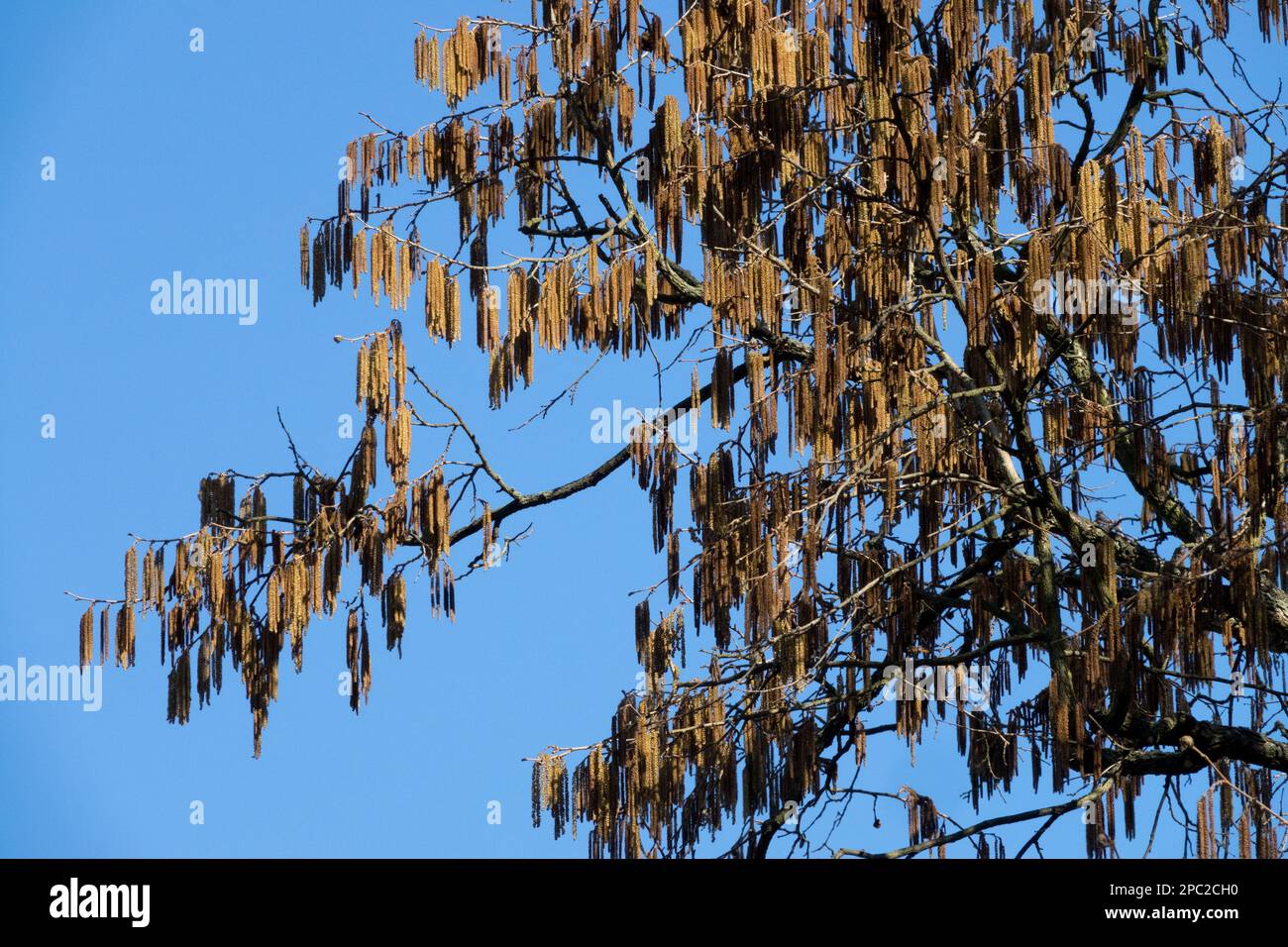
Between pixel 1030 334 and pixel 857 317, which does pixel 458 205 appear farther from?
pixel 1030 334

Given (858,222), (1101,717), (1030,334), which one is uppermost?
(858,222)

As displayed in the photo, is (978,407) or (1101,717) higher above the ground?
(978,407)

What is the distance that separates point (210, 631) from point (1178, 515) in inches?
176

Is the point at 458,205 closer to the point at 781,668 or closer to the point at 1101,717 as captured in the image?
the point at 781,668

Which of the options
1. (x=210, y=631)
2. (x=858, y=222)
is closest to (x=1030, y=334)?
(x=858, y=222)

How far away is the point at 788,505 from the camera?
32.7 ft
